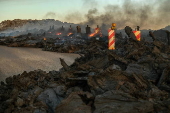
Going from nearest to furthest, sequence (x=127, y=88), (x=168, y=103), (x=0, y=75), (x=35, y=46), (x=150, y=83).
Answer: (x=168, y=103), (x=127, y=88), (x=150, y=83), (x=0, y=75), (x=35, y=46)

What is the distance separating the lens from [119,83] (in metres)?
2.92

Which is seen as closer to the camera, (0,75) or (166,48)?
(166,48)

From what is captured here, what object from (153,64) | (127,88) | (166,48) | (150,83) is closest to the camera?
(127,88)

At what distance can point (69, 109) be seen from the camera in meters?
2.43

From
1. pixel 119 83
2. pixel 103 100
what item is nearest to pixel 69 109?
pixel 103 100

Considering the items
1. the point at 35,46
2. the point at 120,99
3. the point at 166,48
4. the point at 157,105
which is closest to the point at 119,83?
the point at 120,99

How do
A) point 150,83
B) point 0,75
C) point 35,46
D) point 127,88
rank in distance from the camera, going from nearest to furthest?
point 127,88, point 150,83, point 0,75, point 35,46

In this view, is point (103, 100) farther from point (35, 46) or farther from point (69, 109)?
point (35, 46)

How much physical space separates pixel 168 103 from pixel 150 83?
810 mm

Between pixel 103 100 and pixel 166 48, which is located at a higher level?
pixel 166 48

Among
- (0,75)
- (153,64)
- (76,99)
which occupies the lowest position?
(0,75)

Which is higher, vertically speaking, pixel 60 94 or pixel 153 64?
pixel 153 64

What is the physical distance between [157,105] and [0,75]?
543 cm

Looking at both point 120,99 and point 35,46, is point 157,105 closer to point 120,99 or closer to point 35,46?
point 120,99
